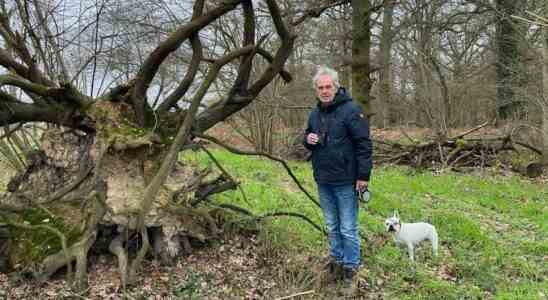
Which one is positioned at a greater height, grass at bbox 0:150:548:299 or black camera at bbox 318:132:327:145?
black camera at bbox 318:132:327:145

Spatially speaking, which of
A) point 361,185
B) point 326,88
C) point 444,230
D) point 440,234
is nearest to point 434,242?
point 440,234

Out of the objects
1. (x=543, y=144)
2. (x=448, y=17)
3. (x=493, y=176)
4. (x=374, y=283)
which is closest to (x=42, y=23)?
(x=374, y=283)

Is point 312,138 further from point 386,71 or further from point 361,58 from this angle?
point 386,71

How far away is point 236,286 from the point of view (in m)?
4.72

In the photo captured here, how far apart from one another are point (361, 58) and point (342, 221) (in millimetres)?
8859

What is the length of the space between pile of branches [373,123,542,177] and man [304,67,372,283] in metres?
8.70

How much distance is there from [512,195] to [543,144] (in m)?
3.54

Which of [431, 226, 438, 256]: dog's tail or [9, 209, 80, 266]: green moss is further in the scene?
[431, 226, 438, 256]: dog's tail

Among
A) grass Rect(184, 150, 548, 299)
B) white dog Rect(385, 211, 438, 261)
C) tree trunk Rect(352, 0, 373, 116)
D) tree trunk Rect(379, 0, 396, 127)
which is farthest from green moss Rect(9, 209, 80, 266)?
tree trunk Rect(379, 0, 396, 127)

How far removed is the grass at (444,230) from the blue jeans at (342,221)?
1.40ft

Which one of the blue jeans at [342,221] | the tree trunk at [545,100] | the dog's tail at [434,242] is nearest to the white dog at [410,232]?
the dog's tail at [434,242]

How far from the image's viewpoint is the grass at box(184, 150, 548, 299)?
5.13 m

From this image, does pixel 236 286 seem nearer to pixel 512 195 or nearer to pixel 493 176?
pixel 512 195

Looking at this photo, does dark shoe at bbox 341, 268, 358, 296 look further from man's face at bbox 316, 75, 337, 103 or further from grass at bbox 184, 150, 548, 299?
man's face at bbox 316, 75, 337, 103
